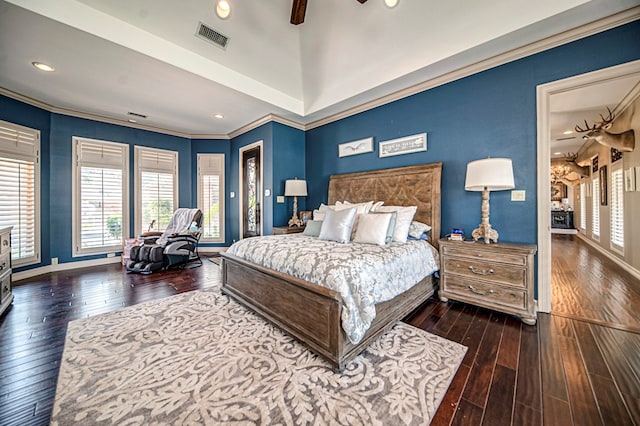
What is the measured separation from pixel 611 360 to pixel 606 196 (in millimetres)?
5683

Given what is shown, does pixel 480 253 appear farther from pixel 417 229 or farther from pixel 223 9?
pixel 223 9

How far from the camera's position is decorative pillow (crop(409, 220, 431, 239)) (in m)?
3.09

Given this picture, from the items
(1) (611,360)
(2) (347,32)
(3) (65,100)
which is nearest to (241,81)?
(2) (347,32)

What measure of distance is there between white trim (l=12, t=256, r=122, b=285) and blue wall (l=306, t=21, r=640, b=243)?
18.6 feet

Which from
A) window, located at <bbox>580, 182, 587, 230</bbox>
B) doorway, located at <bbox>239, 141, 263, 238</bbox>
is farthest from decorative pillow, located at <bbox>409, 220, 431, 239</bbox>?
window, located at <bbox>580, 182, 587, 230</bbox>

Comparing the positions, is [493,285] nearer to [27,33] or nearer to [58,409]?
[58,409]

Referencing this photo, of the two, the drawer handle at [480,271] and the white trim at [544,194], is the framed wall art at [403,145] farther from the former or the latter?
the drawer handle at [480,271]

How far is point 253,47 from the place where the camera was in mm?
3375

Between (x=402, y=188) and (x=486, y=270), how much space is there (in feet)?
4.97

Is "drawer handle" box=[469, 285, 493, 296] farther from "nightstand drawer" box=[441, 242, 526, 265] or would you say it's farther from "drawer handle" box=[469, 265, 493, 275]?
"nightstand drawer" box=[441, 242, 526, 265]

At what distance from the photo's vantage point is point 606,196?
5.32m

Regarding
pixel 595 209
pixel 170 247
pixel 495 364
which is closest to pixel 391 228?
pixel 495 364

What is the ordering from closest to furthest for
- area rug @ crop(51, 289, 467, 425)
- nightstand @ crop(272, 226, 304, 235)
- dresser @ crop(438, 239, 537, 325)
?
area rug @ crop(51, 289, 467, 425) → dresser @ crop(438, 239, 537, 325) → nightstand @ crop(272, 226, 304, 235)

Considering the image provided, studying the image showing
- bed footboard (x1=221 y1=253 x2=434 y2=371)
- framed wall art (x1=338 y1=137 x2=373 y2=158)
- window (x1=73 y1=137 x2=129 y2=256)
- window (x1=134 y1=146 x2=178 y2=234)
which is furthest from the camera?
window (x1=134 y1=146 x2=178 y2=234)
